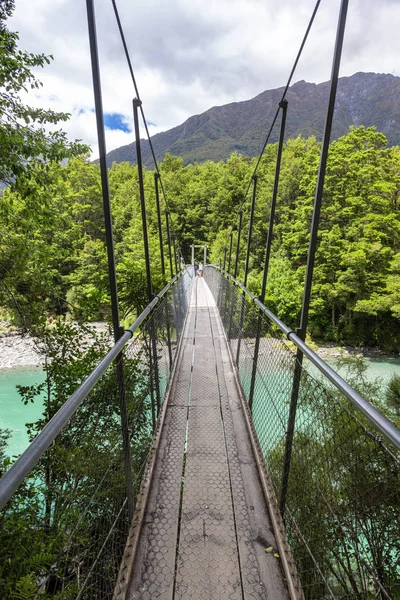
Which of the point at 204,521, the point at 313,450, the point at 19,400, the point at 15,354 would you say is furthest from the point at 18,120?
the point at 15,354

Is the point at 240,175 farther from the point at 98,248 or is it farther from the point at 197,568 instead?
the point at 197,568

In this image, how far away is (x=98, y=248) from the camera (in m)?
17.2

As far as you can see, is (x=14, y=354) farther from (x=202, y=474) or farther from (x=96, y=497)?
(x=202, y=474)

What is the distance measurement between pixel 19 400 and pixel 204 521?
11.2m

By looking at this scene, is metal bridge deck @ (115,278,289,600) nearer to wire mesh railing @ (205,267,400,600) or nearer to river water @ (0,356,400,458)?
wire mesh railing @ (205,267,400,600)

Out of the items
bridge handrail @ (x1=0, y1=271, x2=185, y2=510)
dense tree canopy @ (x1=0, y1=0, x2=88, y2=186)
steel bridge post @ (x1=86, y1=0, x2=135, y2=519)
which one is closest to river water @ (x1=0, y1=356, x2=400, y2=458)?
dense tree canopy @ (x1=0, y1=0, x2=88, y2=186)

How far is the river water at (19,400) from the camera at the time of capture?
26.6ft

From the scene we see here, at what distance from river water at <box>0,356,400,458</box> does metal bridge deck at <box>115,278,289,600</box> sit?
223 inches

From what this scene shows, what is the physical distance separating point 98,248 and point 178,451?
16.8 m

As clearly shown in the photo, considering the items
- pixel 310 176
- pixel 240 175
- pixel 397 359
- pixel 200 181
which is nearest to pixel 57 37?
pixel 397 359

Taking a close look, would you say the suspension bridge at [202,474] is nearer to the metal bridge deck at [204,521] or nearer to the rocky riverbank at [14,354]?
the metal bridge deck at [204,521]

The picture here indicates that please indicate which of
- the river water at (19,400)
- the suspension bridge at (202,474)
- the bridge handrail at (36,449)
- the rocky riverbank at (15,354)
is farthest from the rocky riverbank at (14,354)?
the bridge handrail at (36,449)

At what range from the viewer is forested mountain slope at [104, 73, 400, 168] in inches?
1571

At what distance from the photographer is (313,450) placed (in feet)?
7.32
